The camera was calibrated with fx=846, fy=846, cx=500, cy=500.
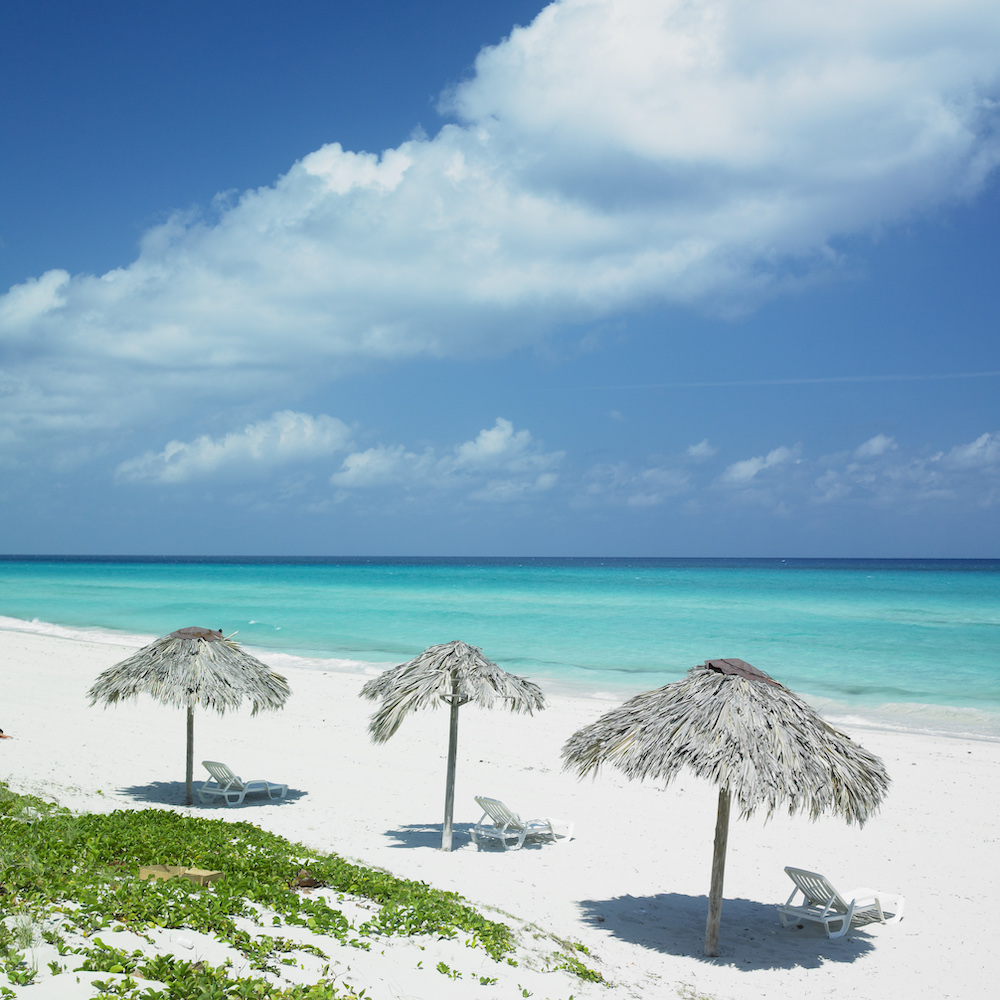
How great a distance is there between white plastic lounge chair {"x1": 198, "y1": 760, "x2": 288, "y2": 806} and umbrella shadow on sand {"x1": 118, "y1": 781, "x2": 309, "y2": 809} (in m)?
0.09

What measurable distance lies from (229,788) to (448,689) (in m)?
3.60

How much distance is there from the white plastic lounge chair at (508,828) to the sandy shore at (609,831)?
0.24 meters

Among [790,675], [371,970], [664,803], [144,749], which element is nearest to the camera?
[371,970]

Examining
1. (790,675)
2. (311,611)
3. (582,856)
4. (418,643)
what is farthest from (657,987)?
(311,611)

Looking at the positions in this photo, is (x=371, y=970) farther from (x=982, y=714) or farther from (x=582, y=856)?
(x=982, y=714)

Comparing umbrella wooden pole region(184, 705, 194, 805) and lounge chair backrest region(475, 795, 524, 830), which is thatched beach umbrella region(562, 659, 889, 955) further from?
umbrella wooden pole region(184, 705, 194, 805)

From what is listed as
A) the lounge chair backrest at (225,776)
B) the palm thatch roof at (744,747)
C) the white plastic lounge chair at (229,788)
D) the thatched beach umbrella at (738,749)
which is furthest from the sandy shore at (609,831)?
the palm thatch roof at (744,747)

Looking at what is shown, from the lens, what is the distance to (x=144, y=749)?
42.6 ft

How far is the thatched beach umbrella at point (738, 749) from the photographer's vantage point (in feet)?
20.1

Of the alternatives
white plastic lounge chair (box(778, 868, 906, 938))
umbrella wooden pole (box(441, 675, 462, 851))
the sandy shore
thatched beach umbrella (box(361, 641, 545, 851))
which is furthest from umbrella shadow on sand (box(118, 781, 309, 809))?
white plastic lounge chair (box(778, 868, 906, 938))

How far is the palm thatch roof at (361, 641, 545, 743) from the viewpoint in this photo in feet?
28.2

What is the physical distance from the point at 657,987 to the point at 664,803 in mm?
5229

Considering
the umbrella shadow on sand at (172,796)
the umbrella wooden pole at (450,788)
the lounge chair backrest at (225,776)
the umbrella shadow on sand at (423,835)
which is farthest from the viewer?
the lounge chair backrest at (225,776)

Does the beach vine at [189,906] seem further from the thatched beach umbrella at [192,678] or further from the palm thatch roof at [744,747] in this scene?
the thatched beach umbrella at [192,678]
